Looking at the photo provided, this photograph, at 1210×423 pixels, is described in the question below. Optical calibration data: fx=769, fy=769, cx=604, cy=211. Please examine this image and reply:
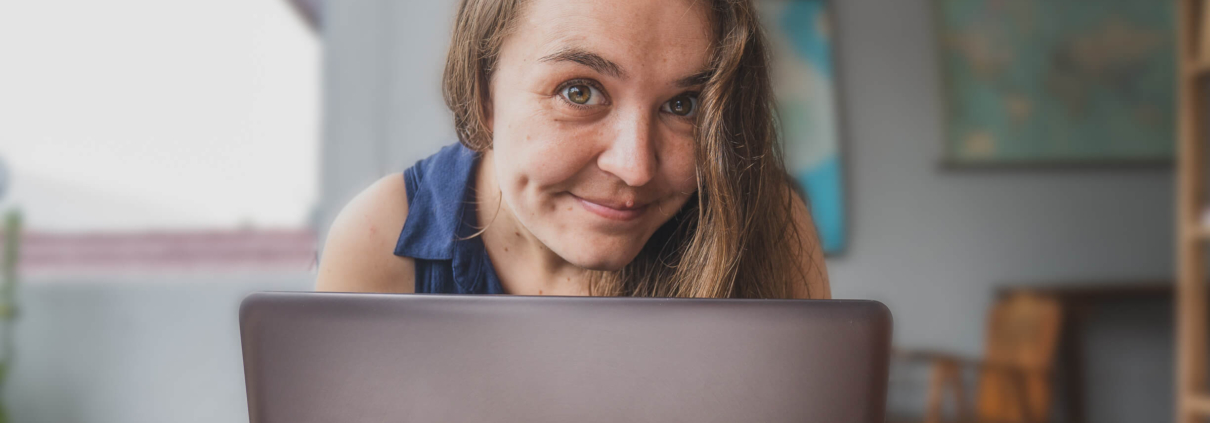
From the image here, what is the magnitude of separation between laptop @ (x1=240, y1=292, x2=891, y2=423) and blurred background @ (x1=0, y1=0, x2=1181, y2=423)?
3.89 ft

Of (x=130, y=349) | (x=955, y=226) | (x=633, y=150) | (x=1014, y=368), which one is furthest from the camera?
(x=955, y=226)

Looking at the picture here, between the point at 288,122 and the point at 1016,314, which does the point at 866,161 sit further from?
the point at 288,122

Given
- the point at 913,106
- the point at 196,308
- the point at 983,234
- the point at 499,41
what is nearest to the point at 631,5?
the point at 499,41

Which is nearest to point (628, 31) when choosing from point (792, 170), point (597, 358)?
point (597, 358)

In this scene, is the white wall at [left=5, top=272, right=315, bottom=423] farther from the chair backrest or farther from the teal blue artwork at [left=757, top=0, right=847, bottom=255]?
the chair backrest

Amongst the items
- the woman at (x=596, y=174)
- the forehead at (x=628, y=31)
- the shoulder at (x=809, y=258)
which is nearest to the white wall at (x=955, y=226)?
the shoulder at (x=809, y=258)

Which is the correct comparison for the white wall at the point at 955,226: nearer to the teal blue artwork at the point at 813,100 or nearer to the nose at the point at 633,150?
the teal blue artwork at the point at 813,100

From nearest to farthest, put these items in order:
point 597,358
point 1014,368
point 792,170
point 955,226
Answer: point 597,358, point 792,170, point 1014,368, point 955,226

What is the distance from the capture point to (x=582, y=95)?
25.0 inches

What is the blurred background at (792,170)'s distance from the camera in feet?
6.71

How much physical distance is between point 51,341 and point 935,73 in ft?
8.83

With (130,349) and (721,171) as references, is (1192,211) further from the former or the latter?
(130,349)

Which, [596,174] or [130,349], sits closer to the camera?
[596,174]

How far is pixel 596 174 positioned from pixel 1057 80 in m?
2.40
